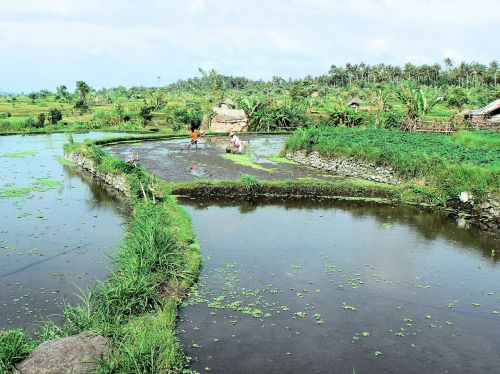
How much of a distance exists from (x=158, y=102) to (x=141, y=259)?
158 ft

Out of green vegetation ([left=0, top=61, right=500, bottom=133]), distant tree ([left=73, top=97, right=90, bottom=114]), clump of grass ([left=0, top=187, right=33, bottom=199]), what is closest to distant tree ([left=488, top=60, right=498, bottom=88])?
green vegetation ([left=0, top=61, right=500, bottom=133])

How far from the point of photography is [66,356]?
6227 mm

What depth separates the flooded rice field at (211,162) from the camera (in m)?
21.7

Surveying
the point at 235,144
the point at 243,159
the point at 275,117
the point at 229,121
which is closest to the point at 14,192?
the point at 243,159

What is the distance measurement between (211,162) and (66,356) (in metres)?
19.4

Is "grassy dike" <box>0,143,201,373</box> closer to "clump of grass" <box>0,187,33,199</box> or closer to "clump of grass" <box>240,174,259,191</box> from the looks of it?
"clump of grass" <box>240,174,259,191</box>

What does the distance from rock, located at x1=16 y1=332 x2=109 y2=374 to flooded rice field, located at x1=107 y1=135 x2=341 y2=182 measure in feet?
44.8

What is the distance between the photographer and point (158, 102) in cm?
5547

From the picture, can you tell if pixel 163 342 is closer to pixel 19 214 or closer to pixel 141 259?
pixel 141 259

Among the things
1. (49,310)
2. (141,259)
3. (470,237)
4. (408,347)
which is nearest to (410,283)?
(408,347)

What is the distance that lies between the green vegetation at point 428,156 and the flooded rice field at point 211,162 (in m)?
1.69

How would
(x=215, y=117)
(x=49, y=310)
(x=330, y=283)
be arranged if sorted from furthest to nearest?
(x=215, y=117) < (x=330, y=283) < (x=49, y=310)

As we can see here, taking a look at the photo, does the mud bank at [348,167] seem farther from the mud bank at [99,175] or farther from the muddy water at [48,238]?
the muddy water at [48,238]

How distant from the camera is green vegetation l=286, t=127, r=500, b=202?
1645 centimetres
